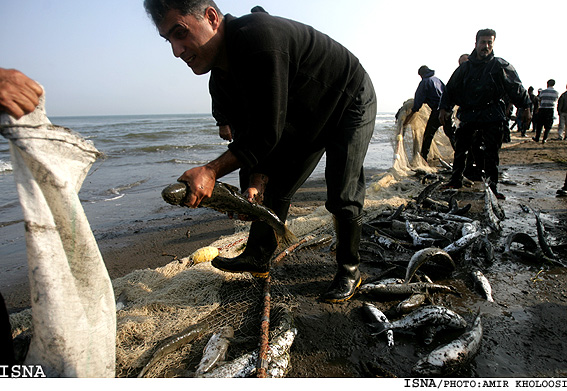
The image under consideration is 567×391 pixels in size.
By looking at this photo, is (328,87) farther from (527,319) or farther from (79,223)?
(527,319)

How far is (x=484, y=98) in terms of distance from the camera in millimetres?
6523

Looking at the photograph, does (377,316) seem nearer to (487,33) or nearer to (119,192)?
(487,33)

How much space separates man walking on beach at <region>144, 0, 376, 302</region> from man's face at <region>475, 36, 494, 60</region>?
4820 mm

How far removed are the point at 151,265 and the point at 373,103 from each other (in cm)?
352

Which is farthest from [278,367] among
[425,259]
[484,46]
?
[484,46]

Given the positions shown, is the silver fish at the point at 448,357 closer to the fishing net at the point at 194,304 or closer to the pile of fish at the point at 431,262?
the pile of fish at the point at 431,262

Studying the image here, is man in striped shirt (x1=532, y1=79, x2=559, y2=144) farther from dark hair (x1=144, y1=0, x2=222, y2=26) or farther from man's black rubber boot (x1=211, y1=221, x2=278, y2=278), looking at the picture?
dark hair (x1=144, y1=0, x2=222, y2=26)

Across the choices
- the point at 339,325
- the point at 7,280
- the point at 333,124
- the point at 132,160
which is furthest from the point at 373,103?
the point at 132,160

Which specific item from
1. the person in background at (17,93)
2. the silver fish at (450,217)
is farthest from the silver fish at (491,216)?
the person in background at (17,93)

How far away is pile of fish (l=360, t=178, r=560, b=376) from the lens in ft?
8.21

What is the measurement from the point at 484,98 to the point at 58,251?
294 inches

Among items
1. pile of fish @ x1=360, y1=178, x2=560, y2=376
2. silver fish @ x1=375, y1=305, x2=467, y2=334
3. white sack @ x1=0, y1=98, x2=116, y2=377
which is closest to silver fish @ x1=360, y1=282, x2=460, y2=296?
pile of fish @ x1=360, y1=178, x2=560, y2=376

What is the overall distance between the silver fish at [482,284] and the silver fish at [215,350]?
250 cm

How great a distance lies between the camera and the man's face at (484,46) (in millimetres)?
6266
